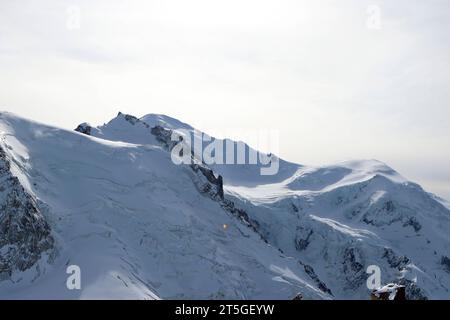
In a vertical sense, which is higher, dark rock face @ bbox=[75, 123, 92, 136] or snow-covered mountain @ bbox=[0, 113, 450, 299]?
dark rock face @ bbox=[75, 123, 92, 136]

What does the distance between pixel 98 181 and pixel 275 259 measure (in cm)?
4754

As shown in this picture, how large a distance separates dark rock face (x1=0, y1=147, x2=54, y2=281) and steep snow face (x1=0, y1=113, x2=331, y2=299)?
126 centimetres

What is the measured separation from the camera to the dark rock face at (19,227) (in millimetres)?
102438

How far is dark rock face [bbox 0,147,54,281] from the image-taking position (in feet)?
336

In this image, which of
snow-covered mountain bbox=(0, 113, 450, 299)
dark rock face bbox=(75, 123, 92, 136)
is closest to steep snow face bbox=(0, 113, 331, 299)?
snow-covered mountain bbox=(0, 113, 450, 299)

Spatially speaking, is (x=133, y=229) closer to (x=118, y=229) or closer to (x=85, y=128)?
(x=118, y=229)

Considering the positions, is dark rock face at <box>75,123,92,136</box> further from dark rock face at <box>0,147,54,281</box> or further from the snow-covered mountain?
dark rock face at <box>0,147,54,281</box>

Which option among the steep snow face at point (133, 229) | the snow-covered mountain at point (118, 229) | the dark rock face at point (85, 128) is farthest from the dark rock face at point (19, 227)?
the dark rock face at point (85, 128)

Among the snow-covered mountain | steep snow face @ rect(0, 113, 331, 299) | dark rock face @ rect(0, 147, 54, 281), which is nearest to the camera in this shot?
the snow-covered mountain

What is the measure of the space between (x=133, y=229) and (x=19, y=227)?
2433 centimetres
